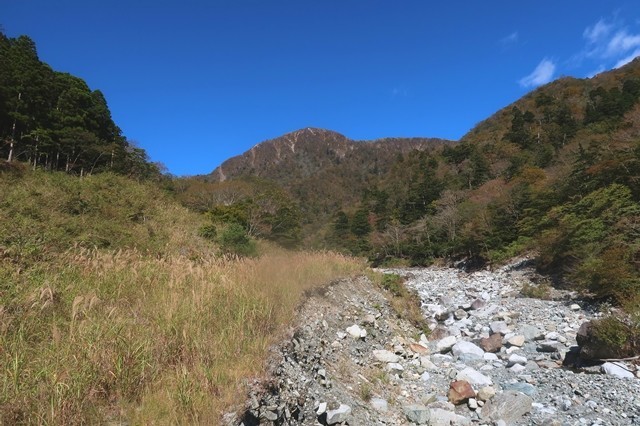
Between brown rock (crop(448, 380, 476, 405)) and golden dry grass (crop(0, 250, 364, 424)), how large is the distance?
110 inches

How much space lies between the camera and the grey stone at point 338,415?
A: 3.91 m

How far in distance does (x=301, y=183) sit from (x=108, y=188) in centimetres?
8662

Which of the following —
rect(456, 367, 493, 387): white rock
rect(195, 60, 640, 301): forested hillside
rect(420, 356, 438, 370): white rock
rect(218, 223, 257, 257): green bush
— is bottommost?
rect(420, 356, 438, 370): white rock

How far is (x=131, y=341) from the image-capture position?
3311 mm

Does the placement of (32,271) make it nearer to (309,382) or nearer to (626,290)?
(309,382)

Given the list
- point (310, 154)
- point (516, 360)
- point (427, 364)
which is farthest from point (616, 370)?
point (310, 154)

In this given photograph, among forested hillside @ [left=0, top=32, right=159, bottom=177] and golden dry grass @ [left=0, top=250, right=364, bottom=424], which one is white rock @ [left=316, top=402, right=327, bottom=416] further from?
forested hillside @ [left=0, top=32, right=159, bottom=177]

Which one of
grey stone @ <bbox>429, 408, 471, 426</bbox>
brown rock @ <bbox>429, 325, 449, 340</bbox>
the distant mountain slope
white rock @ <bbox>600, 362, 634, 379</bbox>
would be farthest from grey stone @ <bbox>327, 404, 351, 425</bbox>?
the distant mountain slope

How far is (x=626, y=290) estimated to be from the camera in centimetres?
955

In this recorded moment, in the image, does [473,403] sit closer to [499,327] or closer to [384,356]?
[384,356]

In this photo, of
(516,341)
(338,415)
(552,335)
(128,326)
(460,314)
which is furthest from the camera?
(460,314)

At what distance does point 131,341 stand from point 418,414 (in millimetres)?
3757

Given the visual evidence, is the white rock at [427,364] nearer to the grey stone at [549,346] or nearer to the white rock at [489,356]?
the white rock at [489,356]

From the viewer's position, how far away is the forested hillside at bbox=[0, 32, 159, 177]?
67.3ft
